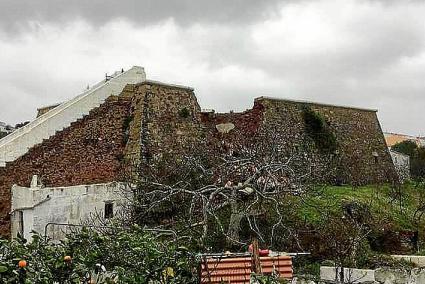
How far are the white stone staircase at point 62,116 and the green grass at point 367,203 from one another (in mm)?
6063

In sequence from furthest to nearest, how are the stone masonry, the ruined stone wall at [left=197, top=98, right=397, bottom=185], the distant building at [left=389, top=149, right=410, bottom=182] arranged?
the distant building at [left=389, top=149, right=410, bottom=182], the ruined stone wall at [left=197, top=98, right=397, bottom=185], the stone masonry

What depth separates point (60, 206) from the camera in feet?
44.5

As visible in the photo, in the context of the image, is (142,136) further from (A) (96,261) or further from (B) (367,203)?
(A) (96,261)

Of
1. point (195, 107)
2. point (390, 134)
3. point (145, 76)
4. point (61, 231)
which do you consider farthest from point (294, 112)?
point (390, 134)

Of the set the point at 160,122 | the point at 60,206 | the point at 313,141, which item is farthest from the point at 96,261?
the point at 313,141

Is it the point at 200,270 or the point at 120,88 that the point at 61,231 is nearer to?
the point at 120,88

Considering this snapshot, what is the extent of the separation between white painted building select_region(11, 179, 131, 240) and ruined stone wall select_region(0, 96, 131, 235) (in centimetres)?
90

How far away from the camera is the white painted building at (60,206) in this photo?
13430 millimetres

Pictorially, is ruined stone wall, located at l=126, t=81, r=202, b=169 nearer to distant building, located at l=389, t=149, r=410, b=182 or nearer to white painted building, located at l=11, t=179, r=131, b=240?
white painted building, located at l=11, t=179, r=131, b=240

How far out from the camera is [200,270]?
5.79m

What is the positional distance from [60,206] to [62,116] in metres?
3.53

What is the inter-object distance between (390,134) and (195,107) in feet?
139

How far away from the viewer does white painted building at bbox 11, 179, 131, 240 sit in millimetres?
13430

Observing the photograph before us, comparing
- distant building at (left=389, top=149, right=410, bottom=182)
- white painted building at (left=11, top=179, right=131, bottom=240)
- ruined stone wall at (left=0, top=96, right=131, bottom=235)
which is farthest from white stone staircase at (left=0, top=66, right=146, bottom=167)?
distant building at (left=389, top=149, right=410, bottom=182)
